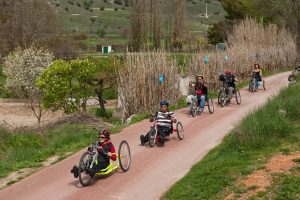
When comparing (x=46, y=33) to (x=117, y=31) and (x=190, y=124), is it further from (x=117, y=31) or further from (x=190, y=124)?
(x=117, y=31)

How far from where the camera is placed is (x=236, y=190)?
987 cm

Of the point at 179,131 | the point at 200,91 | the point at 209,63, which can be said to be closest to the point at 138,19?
the point at 209,63

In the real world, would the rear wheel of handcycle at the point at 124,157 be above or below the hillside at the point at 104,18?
below

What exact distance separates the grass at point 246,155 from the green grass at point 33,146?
458cm

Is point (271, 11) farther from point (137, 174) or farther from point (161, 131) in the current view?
point (137, 174)

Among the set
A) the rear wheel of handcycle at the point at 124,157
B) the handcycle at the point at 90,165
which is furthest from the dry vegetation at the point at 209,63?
the handcycle at the point at 90,165

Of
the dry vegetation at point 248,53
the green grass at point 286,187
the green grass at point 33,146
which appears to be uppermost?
the dry vegetation at point 248,53

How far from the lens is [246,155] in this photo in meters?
11.9

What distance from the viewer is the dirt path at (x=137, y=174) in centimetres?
1107

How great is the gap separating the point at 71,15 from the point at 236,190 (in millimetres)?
92942

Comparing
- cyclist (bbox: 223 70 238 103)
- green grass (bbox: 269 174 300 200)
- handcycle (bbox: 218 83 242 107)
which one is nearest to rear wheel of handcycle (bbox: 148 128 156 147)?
green grass (bbox: 269 174 300 200)

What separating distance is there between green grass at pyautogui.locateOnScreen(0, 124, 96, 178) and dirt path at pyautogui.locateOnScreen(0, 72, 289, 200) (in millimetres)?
831

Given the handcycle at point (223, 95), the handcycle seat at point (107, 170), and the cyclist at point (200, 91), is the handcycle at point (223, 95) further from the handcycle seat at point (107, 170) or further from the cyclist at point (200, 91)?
the handcycle seat at point (107, 170)

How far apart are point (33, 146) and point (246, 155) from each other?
7998mm
